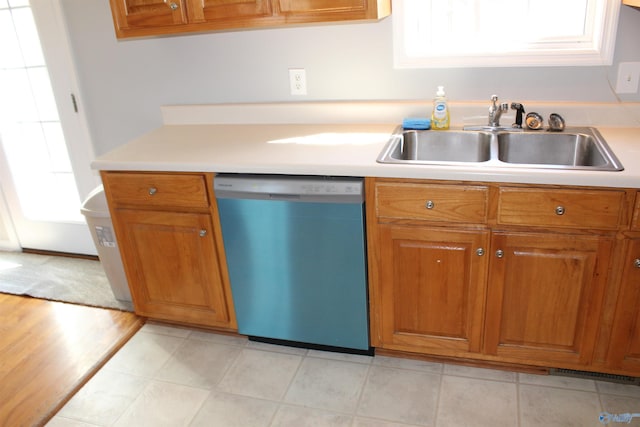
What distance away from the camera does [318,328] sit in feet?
7.19

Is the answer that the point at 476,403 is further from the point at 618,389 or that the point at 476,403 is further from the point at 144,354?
the point at 144,354

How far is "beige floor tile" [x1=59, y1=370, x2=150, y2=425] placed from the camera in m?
2.04

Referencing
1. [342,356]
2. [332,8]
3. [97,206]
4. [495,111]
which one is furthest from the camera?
[97,206]

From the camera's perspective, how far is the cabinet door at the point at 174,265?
2.21m

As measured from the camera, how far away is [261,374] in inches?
86.4

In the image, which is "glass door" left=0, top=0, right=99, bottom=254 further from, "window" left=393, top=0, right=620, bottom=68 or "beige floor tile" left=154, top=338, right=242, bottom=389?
"window" left=393, top=0, right=620, bottom=68

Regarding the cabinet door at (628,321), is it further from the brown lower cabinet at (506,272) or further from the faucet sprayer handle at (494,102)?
the faucet sprayer handle at (494,102)

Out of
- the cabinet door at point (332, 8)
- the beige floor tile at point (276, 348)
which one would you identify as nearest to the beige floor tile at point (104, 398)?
the beige floor tile at point (276, 348)

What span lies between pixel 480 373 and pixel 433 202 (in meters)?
0.75

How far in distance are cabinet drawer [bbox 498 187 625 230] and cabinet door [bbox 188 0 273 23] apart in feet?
3.64

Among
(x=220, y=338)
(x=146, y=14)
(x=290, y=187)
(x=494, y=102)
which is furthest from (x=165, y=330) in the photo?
(x=494, y=102)

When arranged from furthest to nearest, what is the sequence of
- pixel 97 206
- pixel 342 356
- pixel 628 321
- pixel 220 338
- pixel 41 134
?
pixel 41 134, pixel 97 206, pixel 220 338, pixel 342 356, pixel 628 321

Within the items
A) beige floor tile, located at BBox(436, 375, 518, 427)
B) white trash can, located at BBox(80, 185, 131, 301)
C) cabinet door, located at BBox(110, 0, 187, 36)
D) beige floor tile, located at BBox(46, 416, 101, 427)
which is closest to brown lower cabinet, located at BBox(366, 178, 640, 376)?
beige floor tile, located at BBox(436, 375, 518, 427)

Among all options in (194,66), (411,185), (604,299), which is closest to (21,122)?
(194,66)
